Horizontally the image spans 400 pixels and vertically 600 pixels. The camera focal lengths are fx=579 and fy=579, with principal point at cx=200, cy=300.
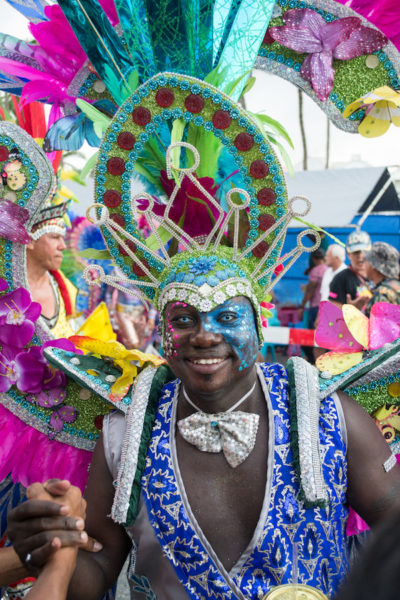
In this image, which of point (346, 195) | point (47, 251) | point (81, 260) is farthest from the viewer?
point (346, 195)

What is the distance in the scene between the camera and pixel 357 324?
2100 millimetres

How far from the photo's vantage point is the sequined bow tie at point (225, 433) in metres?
1.69

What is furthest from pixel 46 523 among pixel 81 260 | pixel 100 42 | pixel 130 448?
pixel 81 260

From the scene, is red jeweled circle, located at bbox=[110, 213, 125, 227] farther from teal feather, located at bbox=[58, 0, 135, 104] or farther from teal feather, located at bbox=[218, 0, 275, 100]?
teal feather, located at bbox=[218, 0, 275, 100]

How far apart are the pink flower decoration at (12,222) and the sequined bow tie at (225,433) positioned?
0.98m

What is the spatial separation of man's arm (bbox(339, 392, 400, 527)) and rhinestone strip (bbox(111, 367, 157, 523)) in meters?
0.63

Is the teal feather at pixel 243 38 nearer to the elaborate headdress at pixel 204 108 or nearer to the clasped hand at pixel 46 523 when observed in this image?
the elaborate headdress at pixel 204 108

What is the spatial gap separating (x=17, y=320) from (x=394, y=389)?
1.36 meters

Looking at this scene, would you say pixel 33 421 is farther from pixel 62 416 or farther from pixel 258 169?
pixel 258 169

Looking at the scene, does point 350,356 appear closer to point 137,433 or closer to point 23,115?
point 137,433

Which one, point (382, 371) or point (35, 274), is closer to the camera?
point (382, 371)

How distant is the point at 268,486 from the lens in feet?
5.45

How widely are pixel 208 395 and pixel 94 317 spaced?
1.02m

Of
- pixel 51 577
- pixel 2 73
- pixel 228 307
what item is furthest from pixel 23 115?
pixel 51 577
